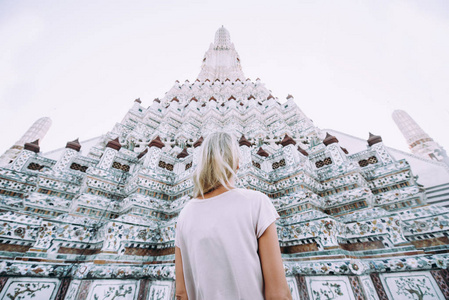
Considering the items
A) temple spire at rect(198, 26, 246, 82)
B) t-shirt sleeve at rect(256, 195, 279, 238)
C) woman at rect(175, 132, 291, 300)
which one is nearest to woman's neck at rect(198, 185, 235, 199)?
woman at rect(175, 132, 291, 300)

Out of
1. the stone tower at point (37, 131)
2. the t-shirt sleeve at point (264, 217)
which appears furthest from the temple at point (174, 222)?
the stone tower at point (37, 131)

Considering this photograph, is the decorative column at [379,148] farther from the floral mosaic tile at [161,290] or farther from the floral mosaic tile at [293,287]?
the floral mosaic tile at [161,290]

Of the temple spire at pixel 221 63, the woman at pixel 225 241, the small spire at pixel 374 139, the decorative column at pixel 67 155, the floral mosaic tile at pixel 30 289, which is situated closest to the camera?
the woman at pixel 225 241

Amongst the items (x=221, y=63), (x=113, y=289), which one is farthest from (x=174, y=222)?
(x=221, y=63)

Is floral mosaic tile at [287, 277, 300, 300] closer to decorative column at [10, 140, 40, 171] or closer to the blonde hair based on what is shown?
the blonde hair

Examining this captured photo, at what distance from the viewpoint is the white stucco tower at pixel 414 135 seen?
20.6 meters

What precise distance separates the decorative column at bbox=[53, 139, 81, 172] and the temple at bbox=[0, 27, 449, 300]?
0.08 feet

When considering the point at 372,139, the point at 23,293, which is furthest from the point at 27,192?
the point at 372,139

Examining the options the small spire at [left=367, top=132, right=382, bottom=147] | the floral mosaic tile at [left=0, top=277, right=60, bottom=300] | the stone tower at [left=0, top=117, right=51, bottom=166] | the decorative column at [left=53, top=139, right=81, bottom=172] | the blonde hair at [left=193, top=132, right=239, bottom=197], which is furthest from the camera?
the stone tower at [left=0, top=117, right=51, bottom=166]

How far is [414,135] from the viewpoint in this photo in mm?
25391

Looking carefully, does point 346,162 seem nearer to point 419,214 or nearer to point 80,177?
point 419,214

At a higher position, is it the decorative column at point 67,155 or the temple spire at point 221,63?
the temple spire at point 221,63

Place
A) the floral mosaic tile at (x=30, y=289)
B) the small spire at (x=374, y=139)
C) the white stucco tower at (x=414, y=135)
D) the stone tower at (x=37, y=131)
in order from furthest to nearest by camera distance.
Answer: the stone tower at (x=37, y=131), the white stucco tower at (x=414, y=135), the small spire at (x=374, y=139), the floral mosaic tile at (x=30, y=289)

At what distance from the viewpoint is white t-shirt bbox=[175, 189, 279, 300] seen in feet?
3.04
